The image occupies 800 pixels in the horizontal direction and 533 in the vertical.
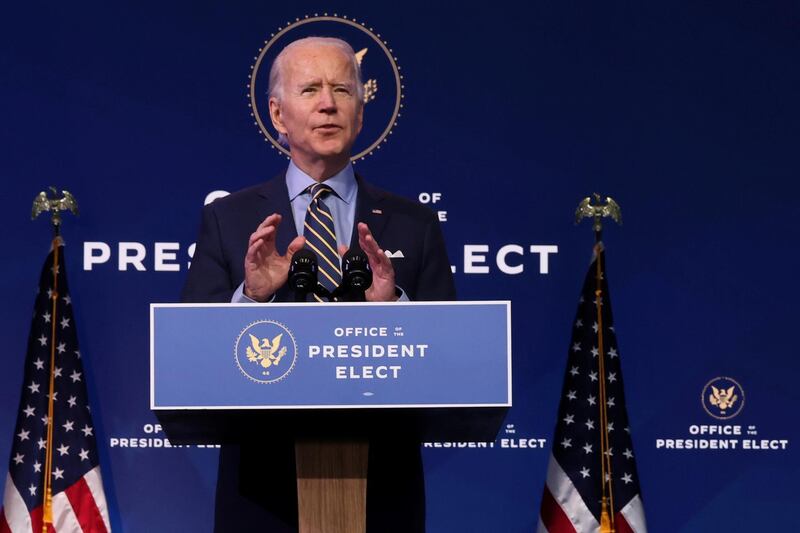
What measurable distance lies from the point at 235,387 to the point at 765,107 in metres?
3.52

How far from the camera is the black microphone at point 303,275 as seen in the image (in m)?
3.10

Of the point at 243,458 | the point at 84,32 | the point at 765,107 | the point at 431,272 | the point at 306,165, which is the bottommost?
the point at 243,458

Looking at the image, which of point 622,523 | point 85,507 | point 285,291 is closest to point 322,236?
point 285,291

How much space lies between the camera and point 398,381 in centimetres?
291

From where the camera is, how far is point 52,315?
5.30 m

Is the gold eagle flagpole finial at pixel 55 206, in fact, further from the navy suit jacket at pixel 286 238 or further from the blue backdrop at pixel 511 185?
the navy suit jacket at pixel 286 238

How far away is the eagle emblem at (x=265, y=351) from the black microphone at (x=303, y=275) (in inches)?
8.3

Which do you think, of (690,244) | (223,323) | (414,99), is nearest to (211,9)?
(414,99)

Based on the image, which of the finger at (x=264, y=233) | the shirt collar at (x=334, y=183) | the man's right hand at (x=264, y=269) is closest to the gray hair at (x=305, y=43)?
the shirt collar at (x=334, y=183)

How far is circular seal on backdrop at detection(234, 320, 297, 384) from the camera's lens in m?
2.90

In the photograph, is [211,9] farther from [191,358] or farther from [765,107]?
[191,358]

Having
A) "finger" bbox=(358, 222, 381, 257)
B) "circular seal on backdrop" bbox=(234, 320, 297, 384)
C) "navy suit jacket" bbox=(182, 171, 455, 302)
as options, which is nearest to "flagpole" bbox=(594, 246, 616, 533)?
"navy suit jacket" bbox=(182, 171, 455, 302)

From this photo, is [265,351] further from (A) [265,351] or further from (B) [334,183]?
(B) [334,183]

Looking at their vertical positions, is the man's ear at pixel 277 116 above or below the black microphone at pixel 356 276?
above
